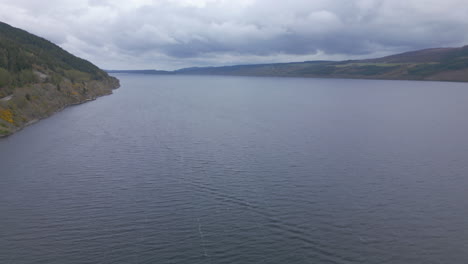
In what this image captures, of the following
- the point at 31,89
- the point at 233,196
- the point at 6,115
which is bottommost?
the point at 233,196

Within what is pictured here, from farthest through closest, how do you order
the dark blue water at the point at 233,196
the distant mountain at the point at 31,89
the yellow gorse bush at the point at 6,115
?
the distant mountain at the point at 31,89
the yellow gorse bush at the point at 6,115
the dark blue water at the point at 233,196

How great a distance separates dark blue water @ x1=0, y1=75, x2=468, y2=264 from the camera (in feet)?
100

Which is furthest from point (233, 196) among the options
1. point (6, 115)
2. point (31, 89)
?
point (31, 89)

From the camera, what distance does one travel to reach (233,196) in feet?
135

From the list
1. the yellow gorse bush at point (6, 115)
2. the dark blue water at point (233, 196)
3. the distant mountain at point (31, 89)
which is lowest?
the dark blue water at point (233, 196)

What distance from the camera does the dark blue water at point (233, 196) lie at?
100 feet

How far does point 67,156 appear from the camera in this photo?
57.3 metres

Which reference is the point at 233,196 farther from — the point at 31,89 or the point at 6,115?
the point at 31,89

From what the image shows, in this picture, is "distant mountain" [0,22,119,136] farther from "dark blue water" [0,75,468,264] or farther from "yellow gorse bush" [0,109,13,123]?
"dark blue water" [0,75,468,264]

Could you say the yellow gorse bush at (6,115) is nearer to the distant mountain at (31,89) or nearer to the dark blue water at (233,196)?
the distant mountain at (31,89)

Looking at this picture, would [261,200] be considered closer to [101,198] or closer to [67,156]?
[101,198]

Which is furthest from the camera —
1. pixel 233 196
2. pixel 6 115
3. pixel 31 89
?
pixel 31 89

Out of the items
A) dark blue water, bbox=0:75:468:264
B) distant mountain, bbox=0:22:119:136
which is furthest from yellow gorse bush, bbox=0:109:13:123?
dark blue water, bbox=0:75:468:264

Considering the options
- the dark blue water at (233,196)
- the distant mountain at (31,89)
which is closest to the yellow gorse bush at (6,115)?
the distant mountain at (31,89)
